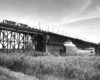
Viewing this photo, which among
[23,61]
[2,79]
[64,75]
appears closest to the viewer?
[2,79]

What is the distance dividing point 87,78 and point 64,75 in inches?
71.0

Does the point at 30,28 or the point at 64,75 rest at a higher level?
the point at 30,28

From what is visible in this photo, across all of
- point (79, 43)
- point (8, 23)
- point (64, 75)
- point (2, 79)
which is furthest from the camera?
point (79, 43)

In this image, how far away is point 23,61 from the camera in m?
11.8

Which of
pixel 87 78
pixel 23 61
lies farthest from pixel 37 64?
pixel 87 78

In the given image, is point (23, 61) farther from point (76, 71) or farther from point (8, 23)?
point (8, 23)

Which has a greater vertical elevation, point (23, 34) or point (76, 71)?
point (23, 34)

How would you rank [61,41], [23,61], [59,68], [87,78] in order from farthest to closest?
[61,41], [23,61], [59,68], [87,78]

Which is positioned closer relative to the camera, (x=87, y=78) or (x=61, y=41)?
(x=87, y=78)

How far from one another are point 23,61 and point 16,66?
0.83 meters

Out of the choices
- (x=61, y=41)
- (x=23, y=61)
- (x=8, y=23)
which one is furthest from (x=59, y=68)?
(x=61, y=41)

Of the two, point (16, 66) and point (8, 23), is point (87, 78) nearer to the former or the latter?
point (16, 66)

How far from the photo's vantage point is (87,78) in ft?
28.2

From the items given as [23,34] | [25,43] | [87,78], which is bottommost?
[87,78]
